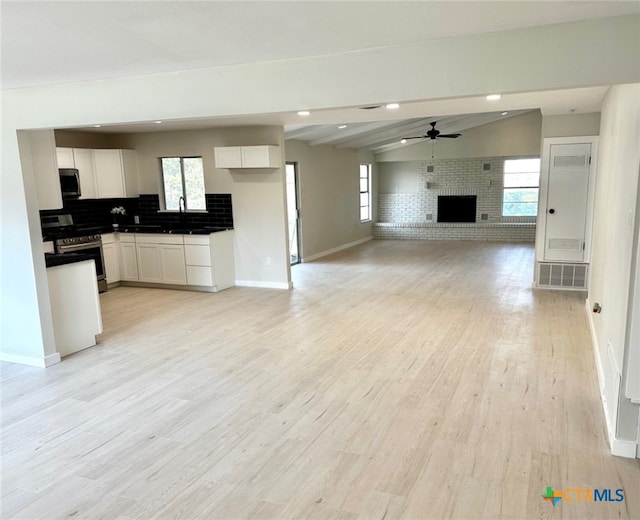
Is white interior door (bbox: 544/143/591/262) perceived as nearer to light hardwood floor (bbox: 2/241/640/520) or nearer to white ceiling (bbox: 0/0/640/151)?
light hardwood floor (bbox: 2/241/640/520)

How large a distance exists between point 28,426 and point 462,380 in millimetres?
3099

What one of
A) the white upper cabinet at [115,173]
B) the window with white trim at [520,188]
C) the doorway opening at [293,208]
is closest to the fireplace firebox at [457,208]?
the window with white trim at [520,188]

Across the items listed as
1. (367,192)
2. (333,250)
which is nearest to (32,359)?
(333,250)

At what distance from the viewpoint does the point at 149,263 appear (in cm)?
707

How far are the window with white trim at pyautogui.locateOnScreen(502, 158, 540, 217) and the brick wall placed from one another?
138 mm

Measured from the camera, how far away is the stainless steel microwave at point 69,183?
250 inches

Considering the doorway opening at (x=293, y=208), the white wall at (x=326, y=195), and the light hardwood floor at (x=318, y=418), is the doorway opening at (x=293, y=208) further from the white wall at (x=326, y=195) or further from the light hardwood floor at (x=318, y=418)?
the light hardwood floor at (x=318, y=418)

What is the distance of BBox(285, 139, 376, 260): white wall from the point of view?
8.89 meters

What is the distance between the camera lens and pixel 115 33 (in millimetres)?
2346

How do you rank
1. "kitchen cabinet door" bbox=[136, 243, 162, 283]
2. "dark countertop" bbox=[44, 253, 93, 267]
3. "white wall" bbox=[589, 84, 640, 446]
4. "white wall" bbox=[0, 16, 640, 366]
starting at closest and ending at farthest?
"white wall" bbox=[0, 16, 640, 366] < "white wall" bbox=[589, 84, 640, 446] < "dark countertop" bbox=[44, 253, 93, 267] < "kitchen cabinet door" bbox=[136, 243, 162, 283]

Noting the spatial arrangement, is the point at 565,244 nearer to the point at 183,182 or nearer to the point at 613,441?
the point at 613,441


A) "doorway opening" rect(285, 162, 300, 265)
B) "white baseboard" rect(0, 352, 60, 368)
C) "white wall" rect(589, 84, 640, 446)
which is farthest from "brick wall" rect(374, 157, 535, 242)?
"white baseboard" rect(0, 352, 60, 368)

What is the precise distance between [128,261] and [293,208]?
122 inches

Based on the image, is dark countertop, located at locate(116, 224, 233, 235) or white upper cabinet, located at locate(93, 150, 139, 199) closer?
dark countertop, located at locate(116, 224, 233, 235)
